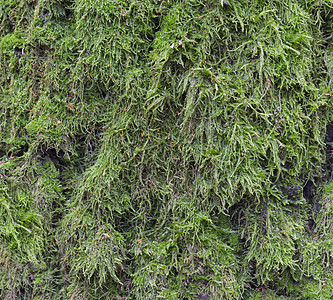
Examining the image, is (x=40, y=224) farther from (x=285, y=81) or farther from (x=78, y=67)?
(x=285, y=81)

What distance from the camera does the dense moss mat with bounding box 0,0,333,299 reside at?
1.36 m

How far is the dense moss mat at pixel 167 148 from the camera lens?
1.36 m

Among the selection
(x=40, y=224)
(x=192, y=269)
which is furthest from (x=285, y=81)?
(x=40, y=224)

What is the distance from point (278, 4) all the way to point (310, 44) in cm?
29

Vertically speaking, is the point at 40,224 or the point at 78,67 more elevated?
the point at 78,67

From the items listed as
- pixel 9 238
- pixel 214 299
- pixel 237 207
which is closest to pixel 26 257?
pixel 9 238

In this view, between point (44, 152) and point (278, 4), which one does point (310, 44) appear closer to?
point (278, 4)

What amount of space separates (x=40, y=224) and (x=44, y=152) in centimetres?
40

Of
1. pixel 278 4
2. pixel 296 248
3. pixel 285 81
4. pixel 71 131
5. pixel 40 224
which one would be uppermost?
pixel 278 4

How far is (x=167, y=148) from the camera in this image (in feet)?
4.75

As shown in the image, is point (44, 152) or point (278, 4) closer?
point (278, 4)

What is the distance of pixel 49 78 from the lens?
1494 mm

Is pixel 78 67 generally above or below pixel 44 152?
above

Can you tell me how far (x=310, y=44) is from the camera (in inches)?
57.6
